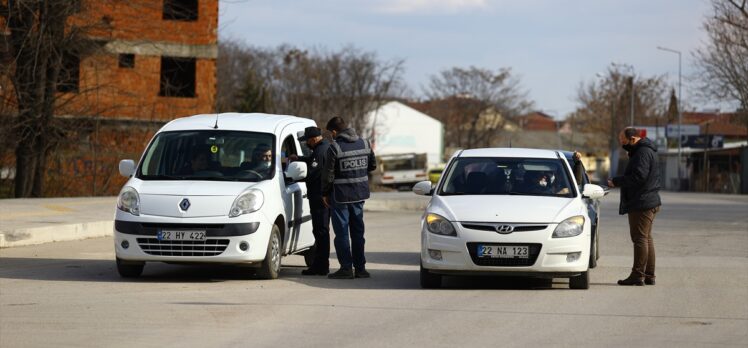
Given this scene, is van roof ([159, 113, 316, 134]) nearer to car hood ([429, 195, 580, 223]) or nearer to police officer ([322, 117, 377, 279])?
police officer ([322, 117, 377, 279])

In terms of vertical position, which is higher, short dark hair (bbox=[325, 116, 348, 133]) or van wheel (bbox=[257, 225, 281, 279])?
short dark hair (bbox=[325, 116, 348, 133])

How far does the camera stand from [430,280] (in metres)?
12.6

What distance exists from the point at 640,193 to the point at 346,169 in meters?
3.24

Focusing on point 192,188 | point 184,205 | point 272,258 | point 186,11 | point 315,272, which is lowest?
point 315,272

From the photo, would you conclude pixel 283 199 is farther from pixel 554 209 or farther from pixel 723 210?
pixel 723 210

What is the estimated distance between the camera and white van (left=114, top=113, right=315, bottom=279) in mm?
12484

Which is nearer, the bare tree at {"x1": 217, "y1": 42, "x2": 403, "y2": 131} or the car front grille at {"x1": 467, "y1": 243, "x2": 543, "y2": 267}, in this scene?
the car front grille at {"x1": 467, "y1": 243, "x2": 543, "y2": 267}

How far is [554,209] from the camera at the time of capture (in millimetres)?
12336

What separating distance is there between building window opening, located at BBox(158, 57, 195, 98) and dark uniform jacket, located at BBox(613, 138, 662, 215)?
3604 centimetres

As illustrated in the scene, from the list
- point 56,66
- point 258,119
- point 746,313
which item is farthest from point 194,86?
point 746,313

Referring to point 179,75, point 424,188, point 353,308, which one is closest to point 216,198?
point 424,188

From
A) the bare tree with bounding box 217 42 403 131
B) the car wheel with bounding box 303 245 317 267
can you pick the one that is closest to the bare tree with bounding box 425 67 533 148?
the bare tree with bounding box 217 42 403 131

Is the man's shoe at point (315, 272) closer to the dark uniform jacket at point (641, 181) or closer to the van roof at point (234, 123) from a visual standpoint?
the van roof at point (234, 123)

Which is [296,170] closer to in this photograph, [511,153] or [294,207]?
[294,207]
